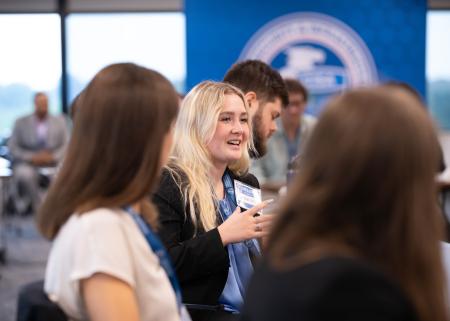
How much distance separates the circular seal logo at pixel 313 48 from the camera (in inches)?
235

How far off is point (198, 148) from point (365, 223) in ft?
4.56

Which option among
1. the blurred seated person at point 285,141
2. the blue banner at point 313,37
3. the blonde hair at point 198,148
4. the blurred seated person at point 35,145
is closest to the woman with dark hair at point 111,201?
the blonde hair at point 198,148

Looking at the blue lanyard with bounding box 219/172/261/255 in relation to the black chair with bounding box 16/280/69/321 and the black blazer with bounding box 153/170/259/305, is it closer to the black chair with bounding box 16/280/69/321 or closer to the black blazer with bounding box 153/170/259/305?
the black blazer with bounding box 153/170/259/305

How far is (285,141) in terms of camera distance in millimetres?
4938

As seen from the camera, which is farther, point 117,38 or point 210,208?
point 117,38

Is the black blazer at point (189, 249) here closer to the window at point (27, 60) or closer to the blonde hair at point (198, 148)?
the blonde hair at point (198, 148)

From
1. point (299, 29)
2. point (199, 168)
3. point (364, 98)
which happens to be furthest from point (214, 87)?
point (299, 29)

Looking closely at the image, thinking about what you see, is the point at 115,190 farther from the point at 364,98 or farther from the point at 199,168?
the point at 199,168

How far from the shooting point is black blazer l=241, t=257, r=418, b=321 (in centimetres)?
91

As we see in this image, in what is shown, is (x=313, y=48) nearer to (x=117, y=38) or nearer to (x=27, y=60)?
(x=117, y=38)

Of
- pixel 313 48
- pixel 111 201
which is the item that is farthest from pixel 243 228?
pixel 313 48

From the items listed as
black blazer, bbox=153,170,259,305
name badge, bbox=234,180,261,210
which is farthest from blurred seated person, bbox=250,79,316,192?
black blazer, bbox=153,170,259,305

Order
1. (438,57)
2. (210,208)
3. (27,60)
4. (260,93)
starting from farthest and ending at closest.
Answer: (27,60)
(438,57)
(260,93)
(210,208)

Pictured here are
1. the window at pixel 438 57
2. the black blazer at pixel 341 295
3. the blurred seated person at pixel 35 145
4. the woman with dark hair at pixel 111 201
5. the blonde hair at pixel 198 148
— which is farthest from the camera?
the window at pixel 438 57
